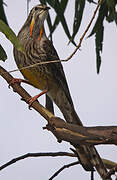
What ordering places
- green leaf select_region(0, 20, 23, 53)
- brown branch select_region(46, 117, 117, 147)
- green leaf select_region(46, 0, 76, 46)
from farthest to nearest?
green leaf select_region(46, 0, 76, 46)
green leaf select_region(0, 20, 23, 53)
brown branch select_region(46, 117, 117, 147)

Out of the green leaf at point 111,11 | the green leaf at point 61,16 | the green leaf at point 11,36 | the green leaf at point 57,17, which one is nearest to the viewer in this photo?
the green leaf at point 11,36

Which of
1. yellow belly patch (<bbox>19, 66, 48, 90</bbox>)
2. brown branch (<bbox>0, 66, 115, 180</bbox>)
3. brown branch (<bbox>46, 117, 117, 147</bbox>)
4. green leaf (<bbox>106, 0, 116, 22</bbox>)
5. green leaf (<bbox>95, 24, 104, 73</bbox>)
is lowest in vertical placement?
brown branch (<bbox>46, 117, 117, 147</bbox>)

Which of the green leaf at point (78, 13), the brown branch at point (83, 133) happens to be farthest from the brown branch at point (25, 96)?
the green leaf at point (78, 13)

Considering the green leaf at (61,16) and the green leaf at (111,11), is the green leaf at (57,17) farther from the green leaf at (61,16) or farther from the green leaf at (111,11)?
the green leaf at (111,11)

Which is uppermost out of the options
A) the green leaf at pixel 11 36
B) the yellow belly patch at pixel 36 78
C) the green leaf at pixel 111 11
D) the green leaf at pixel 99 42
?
the green leaf at pixel 111 11

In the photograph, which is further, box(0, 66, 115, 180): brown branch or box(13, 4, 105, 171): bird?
box(13, 4, 105, 171): bird

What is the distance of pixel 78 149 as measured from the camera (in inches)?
72.8

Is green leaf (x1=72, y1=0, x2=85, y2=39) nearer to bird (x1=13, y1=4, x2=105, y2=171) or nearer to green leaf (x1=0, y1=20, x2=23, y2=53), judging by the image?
bird (x1=13, y1=4, x2=105, y2=171)

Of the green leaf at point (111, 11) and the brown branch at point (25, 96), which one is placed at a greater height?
the green leaf at point (111, 11)

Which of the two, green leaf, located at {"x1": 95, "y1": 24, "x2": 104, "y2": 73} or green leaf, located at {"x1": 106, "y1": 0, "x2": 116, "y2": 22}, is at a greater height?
green leaf, located at {"x1": 106, "y1": 0, "x2": 116, "y2": 22}

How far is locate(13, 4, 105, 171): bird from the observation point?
246 cm

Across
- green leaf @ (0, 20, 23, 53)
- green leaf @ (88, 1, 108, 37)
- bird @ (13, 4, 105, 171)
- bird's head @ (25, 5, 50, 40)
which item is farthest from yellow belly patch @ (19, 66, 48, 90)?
green leaf @ (0, 20, 23, 53)

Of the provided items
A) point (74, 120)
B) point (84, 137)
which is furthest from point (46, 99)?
point (84, 137)

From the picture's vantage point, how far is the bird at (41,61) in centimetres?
246
